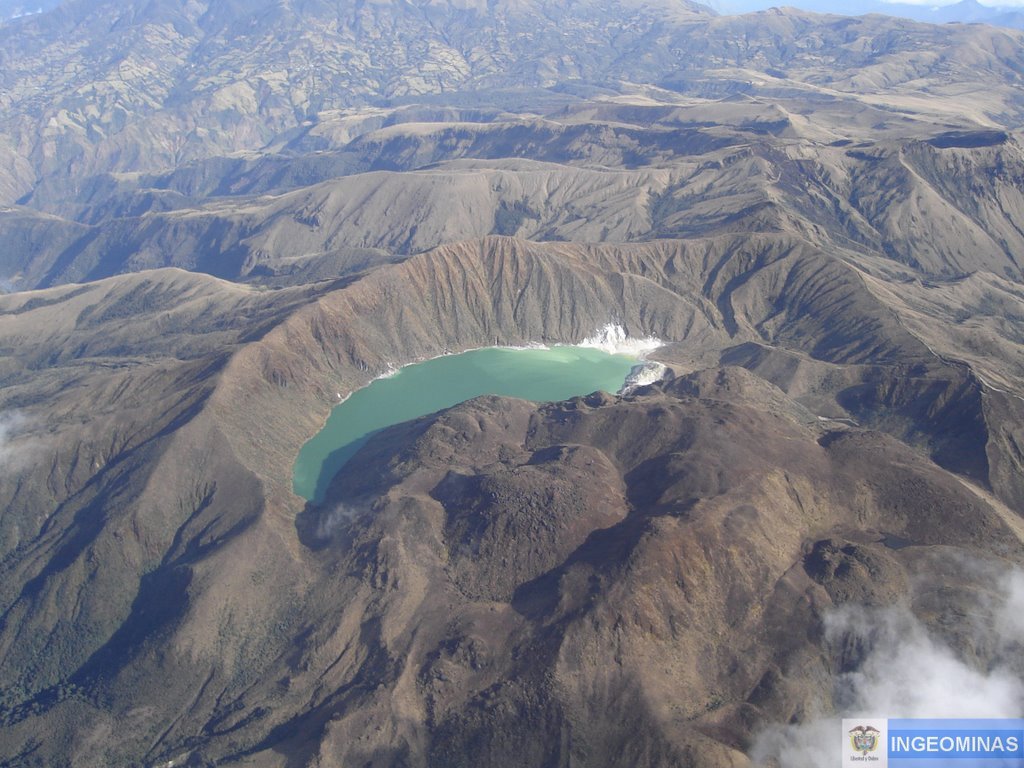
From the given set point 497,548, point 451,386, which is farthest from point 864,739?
point 451,386

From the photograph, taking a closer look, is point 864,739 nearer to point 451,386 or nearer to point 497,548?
point 497,548

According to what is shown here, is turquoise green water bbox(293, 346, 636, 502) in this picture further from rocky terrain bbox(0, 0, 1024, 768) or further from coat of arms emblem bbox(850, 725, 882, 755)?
coat of arms emblem bbox(850, 725, 882, 755)

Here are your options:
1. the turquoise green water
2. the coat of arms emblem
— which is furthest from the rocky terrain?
the turquoise green water

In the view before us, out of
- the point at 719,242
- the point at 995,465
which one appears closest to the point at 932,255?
the point at 719,242

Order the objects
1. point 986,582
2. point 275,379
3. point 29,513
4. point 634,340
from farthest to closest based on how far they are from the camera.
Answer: point 634,340, point 275,379, point 29,513, point 986,582

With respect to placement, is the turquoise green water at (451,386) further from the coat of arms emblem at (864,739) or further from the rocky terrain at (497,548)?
the coat of arms emblem at (864,739)

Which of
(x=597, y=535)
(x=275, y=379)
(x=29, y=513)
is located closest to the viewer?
(x=597, y=535)

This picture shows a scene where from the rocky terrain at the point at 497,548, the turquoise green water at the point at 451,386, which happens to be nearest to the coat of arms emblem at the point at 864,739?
the rocky terrain at the point at 497,548

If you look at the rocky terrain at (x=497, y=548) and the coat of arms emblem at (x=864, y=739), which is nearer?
the coat of arms emblem at (x=864, y=739)

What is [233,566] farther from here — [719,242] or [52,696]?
[719,242]
